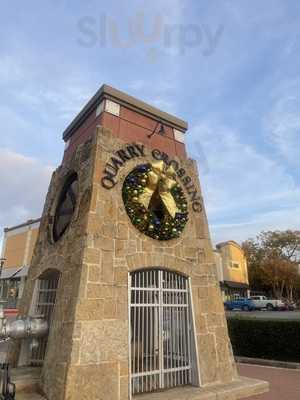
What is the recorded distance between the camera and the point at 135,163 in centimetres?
650

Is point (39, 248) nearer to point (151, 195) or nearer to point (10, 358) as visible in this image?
point (10, 358)

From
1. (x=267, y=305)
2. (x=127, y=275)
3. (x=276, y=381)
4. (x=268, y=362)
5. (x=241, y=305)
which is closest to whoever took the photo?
(x=127, y=275)

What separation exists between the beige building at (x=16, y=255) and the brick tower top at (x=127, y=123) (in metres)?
21.4

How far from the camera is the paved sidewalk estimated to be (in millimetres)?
5613

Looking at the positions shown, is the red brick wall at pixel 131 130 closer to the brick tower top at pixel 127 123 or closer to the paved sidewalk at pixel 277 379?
the brick tower top at pixel 127 123

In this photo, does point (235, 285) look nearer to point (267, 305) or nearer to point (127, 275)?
point (267, 305)

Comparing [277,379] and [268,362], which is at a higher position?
[268,362]

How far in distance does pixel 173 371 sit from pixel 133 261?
214 cm

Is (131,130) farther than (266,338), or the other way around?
(266,338)

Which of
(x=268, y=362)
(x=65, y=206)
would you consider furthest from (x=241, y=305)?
(x=65, y=206)

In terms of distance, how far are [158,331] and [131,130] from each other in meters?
4.25

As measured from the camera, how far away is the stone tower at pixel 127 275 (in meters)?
4.76

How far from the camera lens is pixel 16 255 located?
29078mm

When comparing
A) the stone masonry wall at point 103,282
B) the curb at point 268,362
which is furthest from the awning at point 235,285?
the stone masonry wall at point 103,282
